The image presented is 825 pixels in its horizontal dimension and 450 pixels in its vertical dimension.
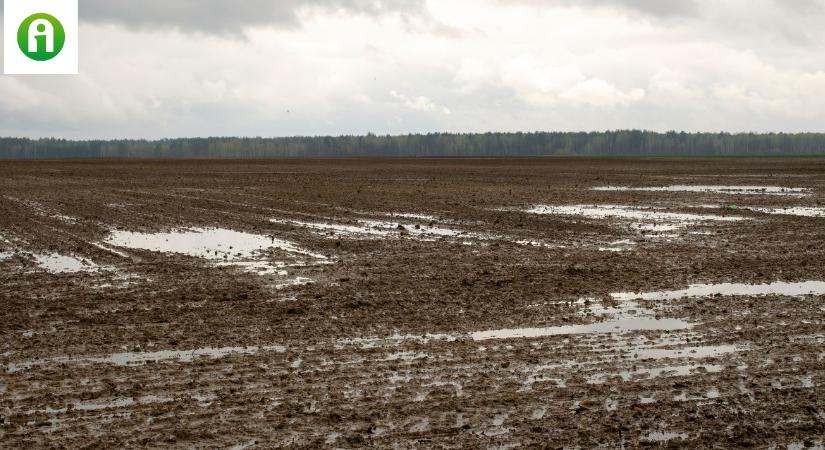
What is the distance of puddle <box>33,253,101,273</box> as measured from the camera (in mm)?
14545

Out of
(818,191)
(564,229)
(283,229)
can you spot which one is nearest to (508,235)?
(564,229)

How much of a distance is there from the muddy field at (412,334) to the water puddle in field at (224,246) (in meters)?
0.07

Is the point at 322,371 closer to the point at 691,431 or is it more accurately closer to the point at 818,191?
the point at 691,431

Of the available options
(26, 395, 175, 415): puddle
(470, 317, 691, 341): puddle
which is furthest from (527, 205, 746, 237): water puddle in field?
(26, 395, 175, 415): puddle

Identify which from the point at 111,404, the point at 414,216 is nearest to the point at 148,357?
the point at 111,404

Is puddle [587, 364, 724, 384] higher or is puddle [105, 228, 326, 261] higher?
puddle [105, 228, 326, 261]

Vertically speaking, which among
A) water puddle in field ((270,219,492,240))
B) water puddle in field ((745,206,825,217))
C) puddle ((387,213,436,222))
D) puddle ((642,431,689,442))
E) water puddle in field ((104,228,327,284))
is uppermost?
water puddle in field ((745,206,825,217))

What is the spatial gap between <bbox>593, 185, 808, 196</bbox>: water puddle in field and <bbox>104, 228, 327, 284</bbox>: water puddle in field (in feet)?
63.8

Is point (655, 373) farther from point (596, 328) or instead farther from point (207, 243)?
point (207, 243)

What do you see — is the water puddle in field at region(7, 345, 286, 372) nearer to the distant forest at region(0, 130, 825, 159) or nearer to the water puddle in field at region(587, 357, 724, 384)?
the water puddle in field at region(587, 357, 724, 384)

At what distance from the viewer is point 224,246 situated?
57.5ft

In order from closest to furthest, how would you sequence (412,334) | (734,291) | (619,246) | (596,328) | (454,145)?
1. (412,334)
2. (596,328)
3. (734,291)
4. (619,246)
5. (454,145)

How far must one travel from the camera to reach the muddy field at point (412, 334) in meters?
6.90

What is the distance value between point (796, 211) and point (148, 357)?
21050 mm
